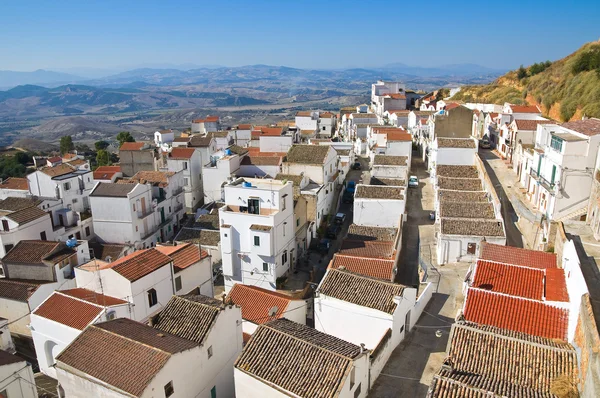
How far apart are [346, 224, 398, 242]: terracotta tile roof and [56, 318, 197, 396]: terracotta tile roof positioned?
1593 cm

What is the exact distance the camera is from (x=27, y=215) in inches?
1121

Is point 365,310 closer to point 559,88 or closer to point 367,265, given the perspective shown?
point 367,265

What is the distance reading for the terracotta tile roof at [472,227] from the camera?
22.7 m

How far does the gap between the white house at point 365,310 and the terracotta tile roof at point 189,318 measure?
4490 mm

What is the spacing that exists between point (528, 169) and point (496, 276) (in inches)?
600

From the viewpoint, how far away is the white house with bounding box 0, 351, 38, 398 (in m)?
15.1

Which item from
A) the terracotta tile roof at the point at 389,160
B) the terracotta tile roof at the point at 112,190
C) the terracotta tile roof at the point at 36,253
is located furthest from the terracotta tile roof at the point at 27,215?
the terracotta tile roof at the point at 389,160

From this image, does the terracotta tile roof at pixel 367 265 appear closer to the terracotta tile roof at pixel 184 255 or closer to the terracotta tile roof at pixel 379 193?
the terracotta tile roof at pixel 184 255

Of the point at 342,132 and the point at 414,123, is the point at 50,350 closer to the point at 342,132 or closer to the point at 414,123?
the point at 414,123

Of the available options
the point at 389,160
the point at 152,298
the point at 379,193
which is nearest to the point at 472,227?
the point at 379,193

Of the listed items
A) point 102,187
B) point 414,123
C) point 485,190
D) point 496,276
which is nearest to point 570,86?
point 414,123

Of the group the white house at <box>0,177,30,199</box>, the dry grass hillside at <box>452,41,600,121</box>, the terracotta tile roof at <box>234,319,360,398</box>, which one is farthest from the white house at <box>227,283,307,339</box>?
the dry grass hillside at <box>452,41,600,121</box>

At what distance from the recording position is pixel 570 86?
42.2 m

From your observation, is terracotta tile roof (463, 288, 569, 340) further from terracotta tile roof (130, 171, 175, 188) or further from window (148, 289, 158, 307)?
terracotta tile roof (130, 171, 175, 188)
